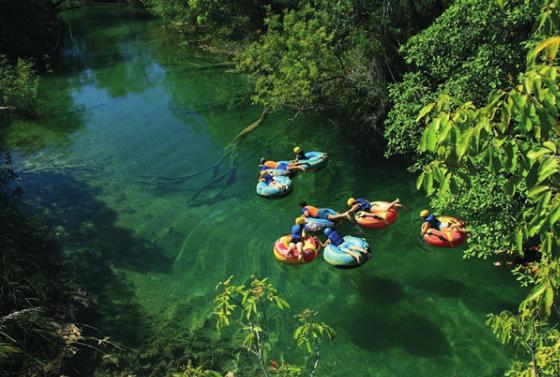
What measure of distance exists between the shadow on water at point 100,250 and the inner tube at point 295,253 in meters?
3.22

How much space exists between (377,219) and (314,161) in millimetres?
3820

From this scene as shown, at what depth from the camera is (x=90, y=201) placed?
16.1 metres

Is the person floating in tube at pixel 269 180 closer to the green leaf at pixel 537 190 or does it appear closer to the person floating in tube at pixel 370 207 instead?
the person floating in tube at pixel 370 207

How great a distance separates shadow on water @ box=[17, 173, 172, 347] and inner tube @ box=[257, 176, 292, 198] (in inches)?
146

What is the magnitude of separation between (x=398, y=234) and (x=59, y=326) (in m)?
8.78

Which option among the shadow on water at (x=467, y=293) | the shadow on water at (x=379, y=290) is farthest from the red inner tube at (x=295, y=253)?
the shadow on water at (x=467, y=293)

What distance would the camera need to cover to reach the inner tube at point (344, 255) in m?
11.4

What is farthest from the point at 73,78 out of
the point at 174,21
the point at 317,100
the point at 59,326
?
the point at 59,326

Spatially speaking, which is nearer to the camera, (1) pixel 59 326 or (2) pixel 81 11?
(1) pixel 59 326

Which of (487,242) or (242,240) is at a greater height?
(487,242)

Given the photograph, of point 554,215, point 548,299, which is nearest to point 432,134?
point 554,215

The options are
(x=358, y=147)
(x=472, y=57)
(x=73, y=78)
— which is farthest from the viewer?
(x=73, y=78)

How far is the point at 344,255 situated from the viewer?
451 inches

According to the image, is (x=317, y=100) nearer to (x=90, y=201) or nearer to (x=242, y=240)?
(x=242, y=240)
